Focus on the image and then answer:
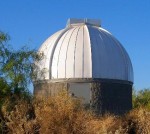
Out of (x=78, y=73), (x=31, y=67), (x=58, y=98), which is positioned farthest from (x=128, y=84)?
(x=58, y=98)

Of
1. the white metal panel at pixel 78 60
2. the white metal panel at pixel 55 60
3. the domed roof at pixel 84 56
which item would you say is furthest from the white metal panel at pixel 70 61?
the white metal panel at pixel 55 60

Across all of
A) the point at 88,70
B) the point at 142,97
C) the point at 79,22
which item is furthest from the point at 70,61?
the point at 142,97

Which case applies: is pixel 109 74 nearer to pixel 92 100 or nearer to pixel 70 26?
pixel 92 100

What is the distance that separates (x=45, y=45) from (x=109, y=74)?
5.12m

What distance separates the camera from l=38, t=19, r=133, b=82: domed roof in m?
31.4

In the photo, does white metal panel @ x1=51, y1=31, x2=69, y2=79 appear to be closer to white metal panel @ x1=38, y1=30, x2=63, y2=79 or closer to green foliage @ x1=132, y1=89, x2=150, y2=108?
white metal panel @ x1=38, y1=30, x2=63, y2=79

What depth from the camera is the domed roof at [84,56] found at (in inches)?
1236

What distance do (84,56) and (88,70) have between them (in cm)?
98

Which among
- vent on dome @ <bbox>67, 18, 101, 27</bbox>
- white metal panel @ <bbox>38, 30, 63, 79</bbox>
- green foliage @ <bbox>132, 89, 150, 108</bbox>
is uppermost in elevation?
vent on dome @ <bbox>67, 18, 101, 27</bbox>

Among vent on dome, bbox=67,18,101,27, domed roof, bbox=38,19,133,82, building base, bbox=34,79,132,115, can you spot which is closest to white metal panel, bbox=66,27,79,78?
domed roof, bbox=38,19,133,82

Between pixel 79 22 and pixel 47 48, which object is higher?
pixel 79 22

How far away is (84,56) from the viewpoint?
31438mm

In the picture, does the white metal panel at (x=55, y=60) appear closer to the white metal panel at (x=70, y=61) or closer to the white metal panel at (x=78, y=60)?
the white metal panel at (x=70, y=61)

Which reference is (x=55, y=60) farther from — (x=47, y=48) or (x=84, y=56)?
(x=84, y=56)
